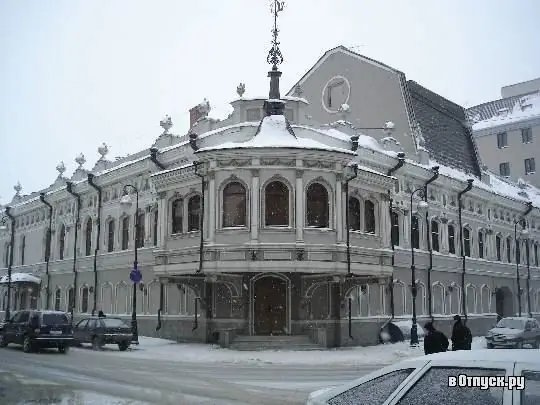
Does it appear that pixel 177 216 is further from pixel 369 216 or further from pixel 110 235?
pixel 110 235

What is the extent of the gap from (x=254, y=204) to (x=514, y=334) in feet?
43.5

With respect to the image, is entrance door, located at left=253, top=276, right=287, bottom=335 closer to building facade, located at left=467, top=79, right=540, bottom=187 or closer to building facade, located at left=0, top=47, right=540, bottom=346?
building facade, located at left=0, top=47, right=540, bottom=346

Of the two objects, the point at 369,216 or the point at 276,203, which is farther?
the point at 369,216

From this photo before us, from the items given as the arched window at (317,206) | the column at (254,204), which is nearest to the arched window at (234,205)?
the column at (254,204)

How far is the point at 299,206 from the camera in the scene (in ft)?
88.5

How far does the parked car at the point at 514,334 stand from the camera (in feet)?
93.5

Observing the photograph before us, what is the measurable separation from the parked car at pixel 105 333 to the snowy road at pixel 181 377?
123 inches

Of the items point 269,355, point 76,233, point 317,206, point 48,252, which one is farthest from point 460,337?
point 48,252

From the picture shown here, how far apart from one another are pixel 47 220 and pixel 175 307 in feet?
62.1

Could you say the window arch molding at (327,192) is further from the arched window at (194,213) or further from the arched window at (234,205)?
the arched window at (194,213)

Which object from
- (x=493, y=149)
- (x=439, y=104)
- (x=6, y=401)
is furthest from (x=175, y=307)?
(x=493, y=149)

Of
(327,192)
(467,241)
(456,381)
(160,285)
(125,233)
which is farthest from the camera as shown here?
(467,241)

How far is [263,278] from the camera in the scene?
28.2 meters

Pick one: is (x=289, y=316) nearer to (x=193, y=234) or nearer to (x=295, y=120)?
(x=193, y=234)
